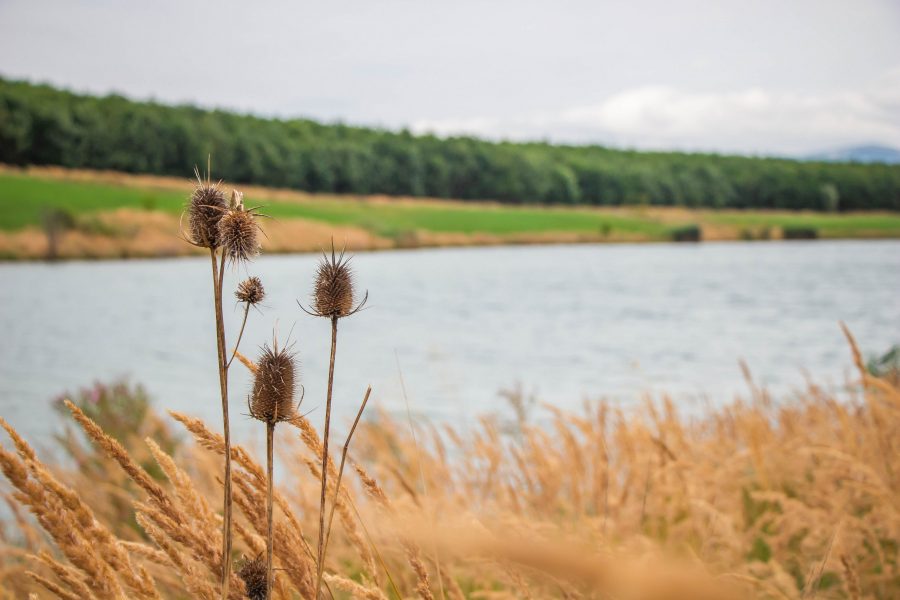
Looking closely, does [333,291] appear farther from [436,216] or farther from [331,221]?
[436,216]

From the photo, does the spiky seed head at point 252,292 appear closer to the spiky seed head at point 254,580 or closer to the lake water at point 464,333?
the lake water at point 464,333

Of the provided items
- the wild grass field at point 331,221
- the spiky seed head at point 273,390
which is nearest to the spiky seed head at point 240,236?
the spiky seed head at point 273,390

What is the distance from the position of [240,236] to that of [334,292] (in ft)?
0.40

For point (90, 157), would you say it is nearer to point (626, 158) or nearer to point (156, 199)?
point (156, 199)

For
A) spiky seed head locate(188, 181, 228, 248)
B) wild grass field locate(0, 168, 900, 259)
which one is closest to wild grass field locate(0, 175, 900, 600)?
spiky seed head locate(188, 181, 228, 248)

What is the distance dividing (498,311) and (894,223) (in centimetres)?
4712

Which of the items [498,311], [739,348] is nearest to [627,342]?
[739,348]

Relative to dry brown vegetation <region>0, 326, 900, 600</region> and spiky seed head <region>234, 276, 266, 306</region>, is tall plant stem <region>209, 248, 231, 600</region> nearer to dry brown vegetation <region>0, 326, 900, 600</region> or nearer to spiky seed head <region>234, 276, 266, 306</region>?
spiky seed head <region>234, 276, 266, 306</region>

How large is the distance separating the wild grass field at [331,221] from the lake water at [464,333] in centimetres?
227

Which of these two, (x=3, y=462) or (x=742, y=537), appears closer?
(x=3, y=462)

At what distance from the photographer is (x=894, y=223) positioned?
54.6m

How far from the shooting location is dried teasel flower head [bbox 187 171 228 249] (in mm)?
821

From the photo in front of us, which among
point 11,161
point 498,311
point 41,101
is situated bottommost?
point 498,311

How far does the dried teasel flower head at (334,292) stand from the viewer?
0.88 metres
